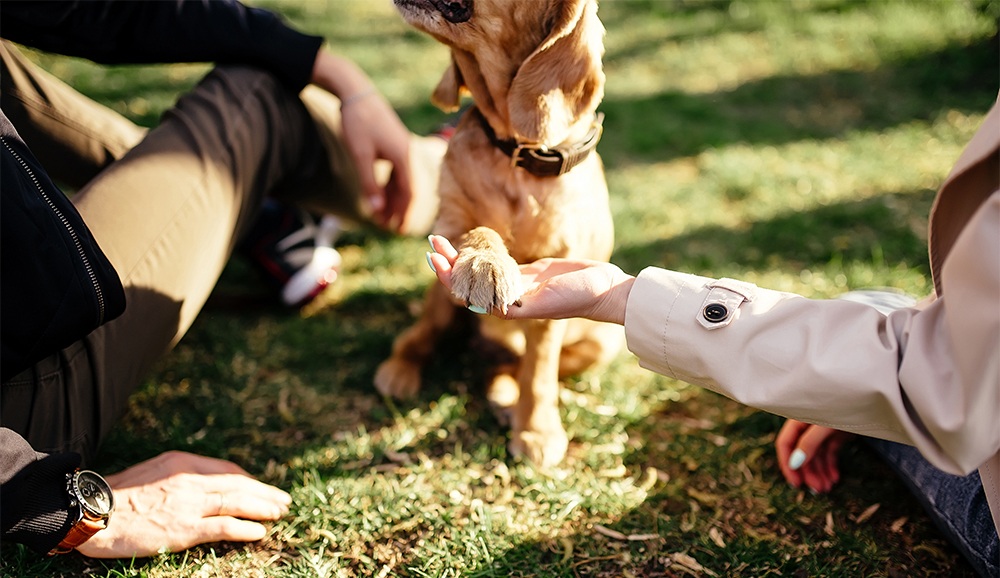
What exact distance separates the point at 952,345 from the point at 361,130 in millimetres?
2329

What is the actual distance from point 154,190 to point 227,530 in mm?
1180

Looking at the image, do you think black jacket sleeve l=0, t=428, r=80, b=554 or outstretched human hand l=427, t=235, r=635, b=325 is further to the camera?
outstretched human hand l=427, t=235, r=635, b=325

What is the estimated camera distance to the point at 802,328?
1.61 m

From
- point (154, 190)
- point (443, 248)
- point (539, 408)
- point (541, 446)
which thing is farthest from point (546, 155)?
point (154, 190)

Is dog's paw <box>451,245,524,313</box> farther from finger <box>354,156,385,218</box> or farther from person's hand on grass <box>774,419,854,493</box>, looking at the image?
person's hand on grass <box>774,419,854,493</box>

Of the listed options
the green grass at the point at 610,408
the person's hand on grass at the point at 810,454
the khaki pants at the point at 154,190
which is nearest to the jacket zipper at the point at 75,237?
the khaki pants at the point at 154,190

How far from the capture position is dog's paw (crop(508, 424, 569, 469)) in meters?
2.47

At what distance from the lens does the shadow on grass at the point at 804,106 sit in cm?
497

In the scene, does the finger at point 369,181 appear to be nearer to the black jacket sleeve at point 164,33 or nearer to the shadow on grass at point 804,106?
the black jacket sleeve at point 164,33

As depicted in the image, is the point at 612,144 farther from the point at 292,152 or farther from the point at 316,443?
the point at 316,443

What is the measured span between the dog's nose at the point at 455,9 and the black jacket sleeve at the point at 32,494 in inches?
66.1

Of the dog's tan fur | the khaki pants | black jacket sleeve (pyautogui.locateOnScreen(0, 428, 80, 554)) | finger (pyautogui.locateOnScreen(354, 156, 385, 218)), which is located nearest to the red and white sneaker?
the khaki pants

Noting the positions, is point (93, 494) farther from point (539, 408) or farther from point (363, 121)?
point (363, 121)

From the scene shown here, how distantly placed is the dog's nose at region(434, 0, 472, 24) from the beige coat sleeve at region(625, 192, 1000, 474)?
1.01m
